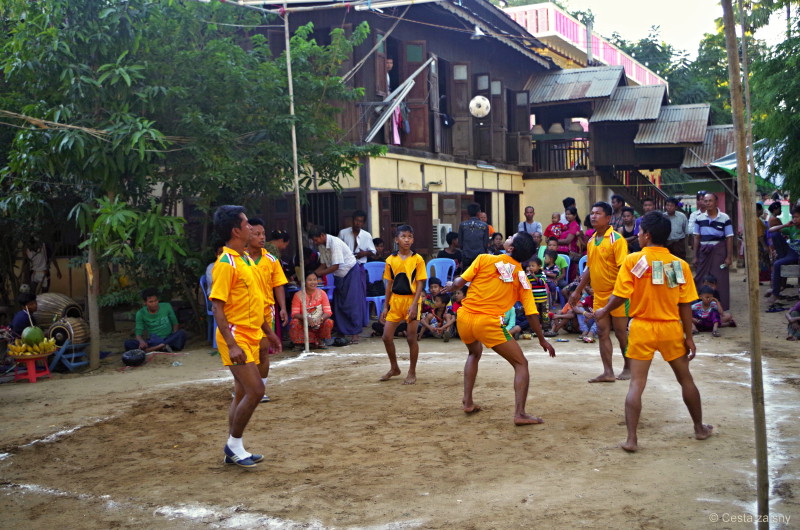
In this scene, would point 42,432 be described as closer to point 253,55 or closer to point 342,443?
point 342,443

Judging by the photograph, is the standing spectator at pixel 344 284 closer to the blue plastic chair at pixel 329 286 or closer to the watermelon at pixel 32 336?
the blue plastic chair at pixel 329 286

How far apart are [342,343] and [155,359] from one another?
2465 mm

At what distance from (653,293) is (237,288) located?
9.15ft

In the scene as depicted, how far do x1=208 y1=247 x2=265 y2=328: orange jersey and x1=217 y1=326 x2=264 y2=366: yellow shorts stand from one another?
0.12ft

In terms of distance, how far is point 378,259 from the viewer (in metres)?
13.1

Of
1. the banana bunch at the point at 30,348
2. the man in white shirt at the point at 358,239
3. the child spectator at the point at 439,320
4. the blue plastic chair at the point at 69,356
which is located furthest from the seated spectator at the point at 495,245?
the banana bunch at the point at 30,348

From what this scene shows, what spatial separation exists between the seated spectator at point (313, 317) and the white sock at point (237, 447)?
5.14 meters

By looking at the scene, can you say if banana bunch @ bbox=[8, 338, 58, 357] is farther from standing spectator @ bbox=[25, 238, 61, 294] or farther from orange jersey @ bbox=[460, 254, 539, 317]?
orange jersey @ bbox=[460, 254, 539, 317]

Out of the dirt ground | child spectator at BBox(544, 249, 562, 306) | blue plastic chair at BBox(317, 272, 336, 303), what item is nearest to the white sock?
the dirt ground

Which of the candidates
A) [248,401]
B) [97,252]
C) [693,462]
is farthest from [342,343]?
[693,462]

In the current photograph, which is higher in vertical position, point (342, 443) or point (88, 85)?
point (88, 85)

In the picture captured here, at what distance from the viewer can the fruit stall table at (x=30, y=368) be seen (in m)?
8.88

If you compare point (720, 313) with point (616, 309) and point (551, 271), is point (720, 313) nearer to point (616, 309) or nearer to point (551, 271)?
point (551, 271)

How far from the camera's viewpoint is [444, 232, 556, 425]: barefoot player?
6.00 metres
